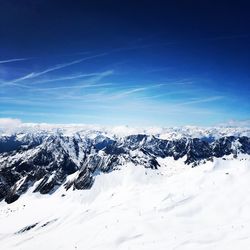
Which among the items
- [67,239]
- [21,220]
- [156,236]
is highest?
[156,236]

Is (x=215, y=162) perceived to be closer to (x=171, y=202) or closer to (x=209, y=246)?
(x=171, y=202)

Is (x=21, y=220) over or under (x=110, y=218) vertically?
under

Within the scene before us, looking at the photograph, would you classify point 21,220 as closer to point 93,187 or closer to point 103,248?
point 93,187

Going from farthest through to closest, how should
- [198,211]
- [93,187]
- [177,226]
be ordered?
[93,187] → [198,211] → [177,226]

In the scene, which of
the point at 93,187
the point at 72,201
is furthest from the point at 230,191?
the point at 93,187

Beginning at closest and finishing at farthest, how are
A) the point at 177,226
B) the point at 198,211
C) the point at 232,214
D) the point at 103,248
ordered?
the point at 103,248 → the point at 177,226 → the point at 232,214 → the point at 198,211

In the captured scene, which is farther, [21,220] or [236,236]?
[21,220]

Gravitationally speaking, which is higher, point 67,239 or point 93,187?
point 67,239

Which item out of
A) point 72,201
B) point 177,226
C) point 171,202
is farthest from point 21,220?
point 177,226

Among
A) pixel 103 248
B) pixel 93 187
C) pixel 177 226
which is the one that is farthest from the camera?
pixel 93 187
